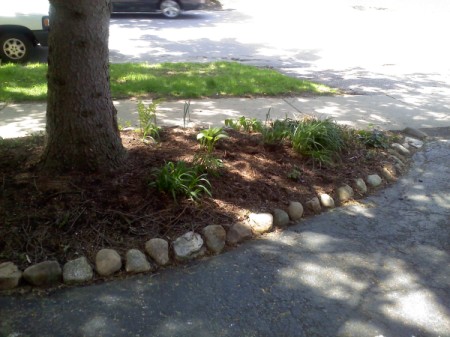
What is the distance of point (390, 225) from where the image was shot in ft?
14.9

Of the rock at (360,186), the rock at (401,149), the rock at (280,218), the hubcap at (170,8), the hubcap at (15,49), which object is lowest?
the rock at (280,218)

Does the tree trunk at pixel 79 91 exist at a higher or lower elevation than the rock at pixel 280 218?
higher

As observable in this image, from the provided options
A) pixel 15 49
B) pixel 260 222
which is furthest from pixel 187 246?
pixel 15 49

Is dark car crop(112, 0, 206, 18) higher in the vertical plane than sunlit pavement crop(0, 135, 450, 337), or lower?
higher

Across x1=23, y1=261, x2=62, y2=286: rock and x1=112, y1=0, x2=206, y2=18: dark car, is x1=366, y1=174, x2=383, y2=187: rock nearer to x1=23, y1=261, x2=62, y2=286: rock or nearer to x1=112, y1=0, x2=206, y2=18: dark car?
x1=23, y1=261, x2=62, y2=286: rock

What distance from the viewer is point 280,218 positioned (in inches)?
173

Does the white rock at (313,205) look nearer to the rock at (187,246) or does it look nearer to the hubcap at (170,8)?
the rock at (187,246)

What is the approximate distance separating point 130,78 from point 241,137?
340cm

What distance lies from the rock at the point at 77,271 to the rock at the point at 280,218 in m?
1.61

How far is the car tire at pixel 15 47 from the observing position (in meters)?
9.77

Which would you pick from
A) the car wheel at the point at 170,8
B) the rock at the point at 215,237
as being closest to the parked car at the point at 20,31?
the rock at the point at 215,237

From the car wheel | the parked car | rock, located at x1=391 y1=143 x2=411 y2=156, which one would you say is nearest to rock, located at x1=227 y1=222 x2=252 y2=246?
rock, located at x1=391 y1=143 x2=411 y2=156

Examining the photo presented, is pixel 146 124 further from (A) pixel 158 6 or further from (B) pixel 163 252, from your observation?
(A) pixel 158 6

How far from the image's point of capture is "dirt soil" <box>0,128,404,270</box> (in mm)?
3707
